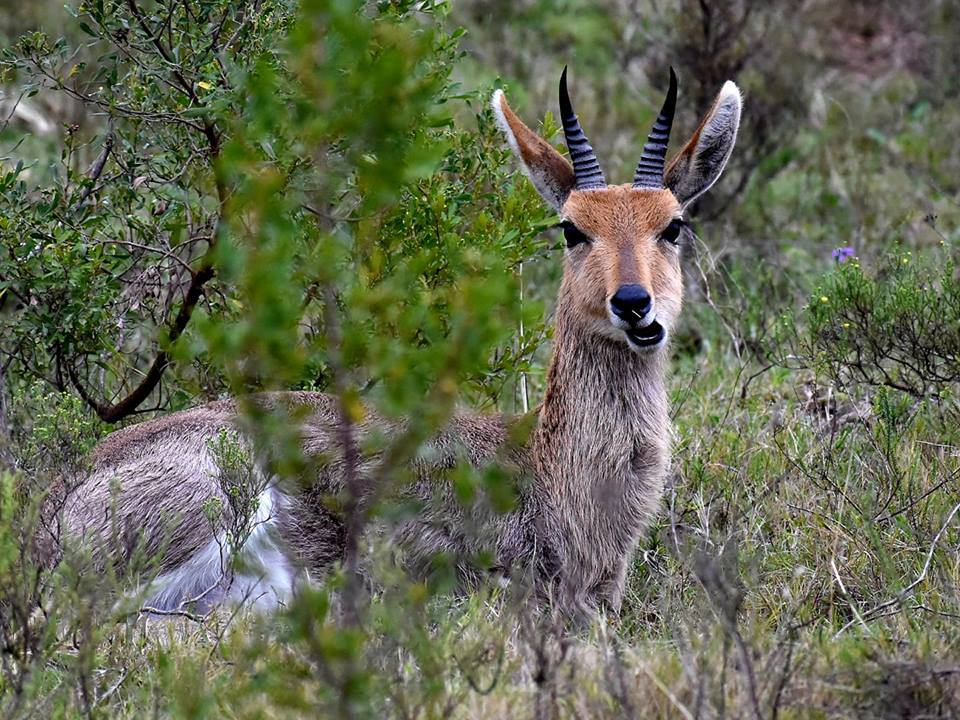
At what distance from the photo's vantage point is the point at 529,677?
158 inches

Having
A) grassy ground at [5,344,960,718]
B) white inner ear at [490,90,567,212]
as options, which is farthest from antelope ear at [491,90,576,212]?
grassy ground at [5,344,960,718]

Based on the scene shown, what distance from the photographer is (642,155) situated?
19.0 ft

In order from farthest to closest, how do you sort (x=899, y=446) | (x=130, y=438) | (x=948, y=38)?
1. (x=948, y=38)
2. (x=899, y=446)
3. (x=130, y=438)

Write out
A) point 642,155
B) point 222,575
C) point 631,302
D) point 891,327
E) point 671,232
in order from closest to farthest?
point 631,302
point 222,575
point 671,232
point 642,155
point 891,327

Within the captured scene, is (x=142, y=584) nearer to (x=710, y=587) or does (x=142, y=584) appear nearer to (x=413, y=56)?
(x=710, y=587)

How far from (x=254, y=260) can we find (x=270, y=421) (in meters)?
0.39

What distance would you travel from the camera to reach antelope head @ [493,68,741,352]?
17.6ft

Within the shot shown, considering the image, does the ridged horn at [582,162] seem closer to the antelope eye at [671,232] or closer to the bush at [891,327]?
the antelope eye at [671,232]

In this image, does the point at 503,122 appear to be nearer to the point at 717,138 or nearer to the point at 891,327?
the point at 717,138

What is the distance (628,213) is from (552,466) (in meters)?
1.09

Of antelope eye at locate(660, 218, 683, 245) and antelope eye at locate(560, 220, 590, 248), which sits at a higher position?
antelope eye at locate(560, 220, 590, 248)

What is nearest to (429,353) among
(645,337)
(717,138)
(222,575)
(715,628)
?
(715,628)

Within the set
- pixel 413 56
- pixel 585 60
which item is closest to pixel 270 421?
pixel 413 56

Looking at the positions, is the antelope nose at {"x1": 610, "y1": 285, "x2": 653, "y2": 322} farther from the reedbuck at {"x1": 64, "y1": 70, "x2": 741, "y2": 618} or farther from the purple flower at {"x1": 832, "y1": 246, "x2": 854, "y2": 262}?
the purple flower at {"x1": 832, "y1": 246, "x2": 854, "y2": 262}
